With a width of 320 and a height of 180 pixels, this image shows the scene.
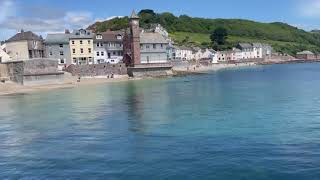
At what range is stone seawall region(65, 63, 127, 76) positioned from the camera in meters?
91.7

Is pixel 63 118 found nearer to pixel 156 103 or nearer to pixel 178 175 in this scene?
pixel 156 103

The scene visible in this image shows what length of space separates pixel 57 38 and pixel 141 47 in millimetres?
18562

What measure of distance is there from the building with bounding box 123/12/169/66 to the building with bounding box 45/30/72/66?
13.7m

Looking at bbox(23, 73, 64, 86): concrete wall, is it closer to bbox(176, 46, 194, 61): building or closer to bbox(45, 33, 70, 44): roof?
bbox(45, 33, 70, 44): roof

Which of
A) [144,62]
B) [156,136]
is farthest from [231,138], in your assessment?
[144,62]

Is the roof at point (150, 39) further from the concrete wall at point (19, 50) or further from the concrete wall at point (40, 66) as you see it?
the concrete wall at point (40, 66)

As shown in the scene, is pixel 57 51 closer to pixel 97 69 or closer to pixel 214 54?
pixel 97 69

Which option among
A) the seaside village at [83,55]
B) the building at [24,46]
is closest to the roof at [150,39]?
the seaside village at [83,55]

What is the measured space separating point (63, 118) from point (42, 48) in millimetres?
64812

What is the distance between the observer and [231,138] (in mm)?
25188

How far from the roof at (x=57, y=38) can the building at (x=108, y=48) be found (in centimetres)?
768

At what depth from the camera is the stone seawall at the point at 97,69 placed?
91.7m

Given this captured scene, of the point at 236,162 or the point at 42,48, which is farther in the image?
the point at 42,48

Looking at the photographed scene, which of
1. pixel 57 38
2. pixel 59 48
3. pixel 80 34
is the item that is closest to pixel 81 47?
pixel 80 34
